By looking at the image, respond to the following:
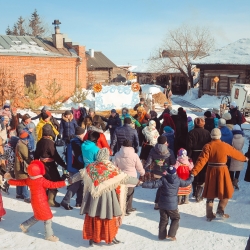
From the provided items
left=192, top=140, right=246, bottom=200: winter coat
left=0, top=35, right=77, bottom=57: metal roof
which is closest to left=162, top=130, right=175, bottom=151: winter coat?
left=192, top=140, right=246, bottom=200: winter coat

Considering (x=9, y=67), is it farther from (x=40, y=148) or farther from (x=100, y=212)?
(x=100, y=212)

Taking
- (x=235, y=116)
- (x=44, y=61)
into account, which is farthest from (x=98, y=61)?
(x=235, y=116)

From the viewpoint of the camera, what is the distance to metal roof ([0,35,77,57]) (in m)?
19.8

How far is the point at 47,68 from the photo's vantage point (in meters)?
20.8

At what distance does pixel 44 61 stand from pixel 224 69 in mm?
15687

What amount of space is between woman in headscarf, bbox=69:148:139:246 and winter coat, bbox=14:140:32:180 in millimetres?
1764

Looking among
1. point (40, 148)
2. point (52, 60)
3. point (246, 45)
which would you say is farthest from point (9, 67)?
point (246, 45)

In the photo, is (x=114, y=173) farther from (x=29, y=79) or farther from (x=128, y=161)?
(x=29, y=79)

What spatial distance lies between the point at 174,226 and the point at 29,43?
20.2 metres

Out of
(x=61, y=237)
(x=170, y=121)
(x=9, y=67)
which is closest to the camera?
(x=61, y=237)

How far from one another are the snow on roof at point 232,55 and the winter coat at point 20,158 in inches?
928

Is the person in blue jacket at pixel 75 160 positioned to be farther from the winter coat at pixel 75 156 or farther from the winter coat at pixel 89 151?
the winter coat at pixel 89 151

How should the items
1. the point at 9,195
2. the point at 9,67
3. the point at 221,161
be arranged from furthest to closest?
the point at 9,67
the point at 9,195
the point at 221,161

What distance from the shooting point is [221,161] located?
5426 millimetres
